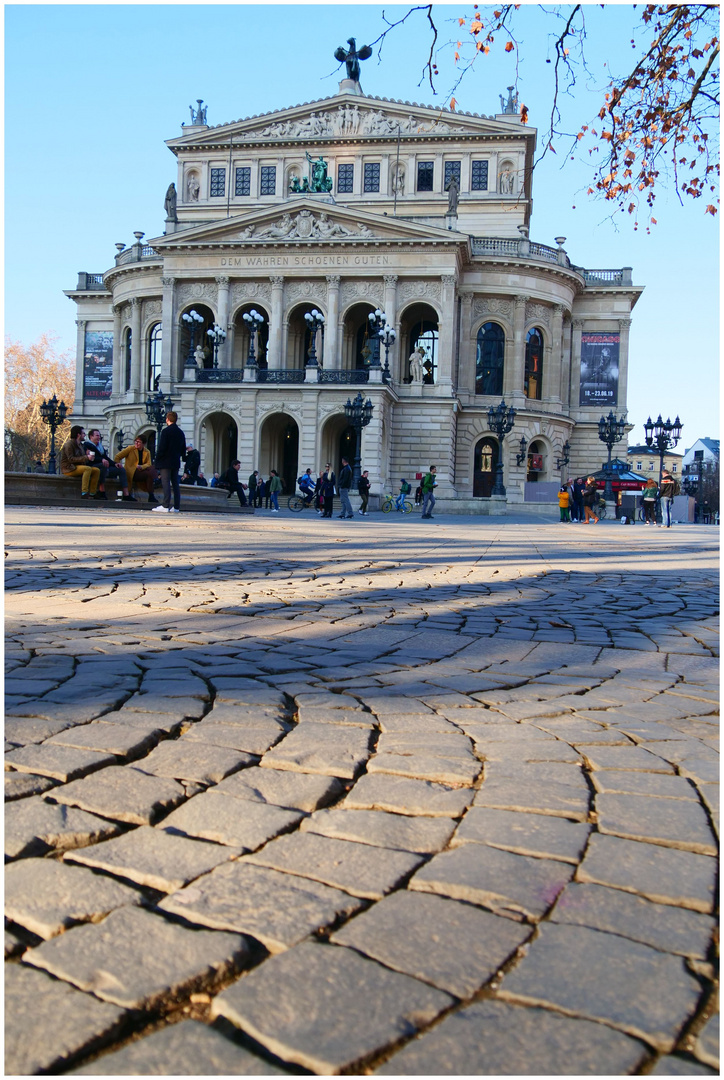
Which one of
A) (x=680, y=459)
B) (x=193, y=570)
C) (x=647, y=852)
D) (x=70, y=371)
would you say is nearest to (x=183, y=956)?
(x=647, y=852)

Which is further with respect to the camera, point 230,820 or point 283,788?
point 283,788

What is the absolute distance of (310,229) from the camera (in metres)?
44.6

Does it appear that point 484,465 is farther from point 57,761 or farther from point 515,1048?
point 515,1048

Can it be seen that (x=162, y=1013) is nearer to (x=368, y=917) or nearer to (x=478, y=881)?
(x=368, y=917)

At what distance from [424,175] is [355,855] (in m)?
56.0

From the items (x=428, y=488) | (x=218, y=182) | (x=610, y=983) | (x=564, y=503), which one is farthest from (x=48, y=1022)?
(x=218, y=182)

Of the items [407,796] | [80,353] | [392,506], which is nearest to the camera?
[407,796]

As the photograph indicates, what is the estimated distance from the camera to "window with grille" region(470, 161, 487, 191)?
52438 millimetres

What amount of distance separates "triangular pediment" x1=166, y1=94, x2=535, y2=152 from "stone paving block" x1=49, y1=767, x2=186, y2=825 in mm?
54314

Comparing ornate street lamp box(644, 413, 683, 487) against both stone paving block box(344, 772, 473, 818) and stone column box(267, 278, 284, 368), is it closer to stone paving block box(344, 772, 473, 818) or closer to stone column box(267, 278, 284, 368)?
stone column box(267, 278, 284, 368)

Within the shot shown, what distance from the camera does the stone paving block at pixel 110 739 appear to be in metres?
2.65

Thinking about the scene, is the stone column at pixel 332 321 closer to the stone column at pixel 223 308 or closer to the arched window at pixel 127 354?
the stone column at pixel 223 308

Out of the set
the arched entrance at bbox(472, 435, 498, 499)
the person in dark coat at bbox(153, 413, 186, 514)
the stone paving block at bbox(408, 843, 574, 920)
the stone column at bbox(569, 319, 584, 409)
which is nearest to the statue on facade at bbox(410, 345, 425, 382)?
the arched entrance at bbox(472, 435, 498, 499)

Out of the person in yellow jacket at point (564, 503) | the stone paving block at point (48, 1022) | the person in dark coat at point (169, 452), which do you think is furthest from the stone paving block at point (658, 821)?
the person in yellow jacket at point (564, 503)
